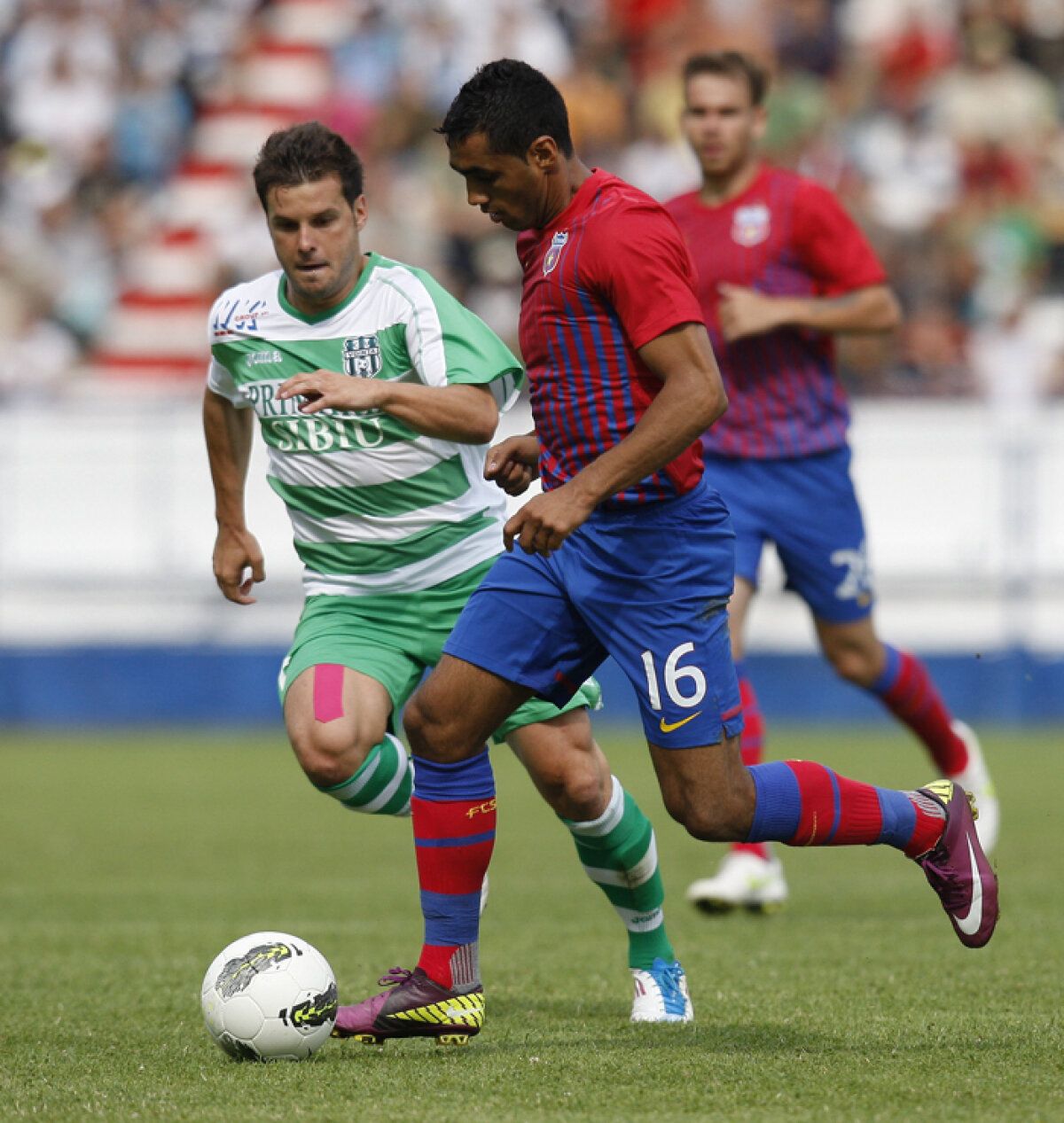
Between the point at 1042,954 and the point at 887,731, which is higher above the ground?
the point at 1042,954

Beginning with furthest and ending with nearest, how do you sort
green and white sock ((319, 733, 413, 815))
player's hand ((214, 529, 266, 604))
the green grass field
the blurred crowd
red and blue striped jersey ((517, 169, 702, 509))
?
the blurred crowd, player's hand ((214, 529, 266, 604)), green and white sock ((319, 733, 413, 815)), red and blue striped jersey ((517, 169, 702, 509)), the green grass field

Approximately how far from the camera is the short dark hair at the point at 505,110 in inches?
158

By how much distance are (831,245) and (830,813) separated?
9.80ft

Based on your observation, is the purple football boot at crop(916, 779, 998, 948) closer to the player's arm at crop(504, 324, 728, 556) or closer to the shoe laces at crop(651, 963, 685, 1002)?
the shoe laces at crop(651, 963, 685, 1002)

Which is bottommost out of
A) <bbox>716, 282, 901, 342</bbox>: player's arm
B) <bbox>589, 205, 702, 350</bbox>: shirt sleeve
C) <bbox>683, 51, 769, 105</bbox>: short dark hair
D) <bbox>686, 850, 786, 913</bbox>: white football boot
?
<bbox>686, 850, 786, 913</bbox>: white football boot

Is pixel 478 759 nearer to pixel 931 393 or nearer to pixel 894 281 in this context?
pixel 931 393

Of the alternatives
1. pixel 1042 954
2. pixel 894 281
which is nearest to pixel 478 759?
pixel 1042 954

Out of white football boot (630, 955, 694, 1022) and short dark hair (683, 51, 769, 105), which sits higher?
short dark hair (683, 51, 769, 105)

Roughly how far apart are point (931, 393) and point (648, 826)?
8.44m

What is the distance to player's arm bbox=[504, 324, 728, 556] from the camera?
391 cm

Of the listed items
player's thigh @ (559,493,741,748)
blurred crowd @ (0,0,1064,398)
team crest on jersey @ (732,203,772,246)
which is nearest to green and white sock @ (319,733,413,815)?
player's thigh @ (559,493,741,748)

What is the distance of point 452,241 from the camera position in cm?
1459

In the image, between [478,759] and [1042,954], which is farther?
[1042,954]

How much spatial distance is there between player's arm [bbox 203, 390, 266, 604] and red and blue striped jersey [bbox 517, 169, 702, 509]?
121 cm
